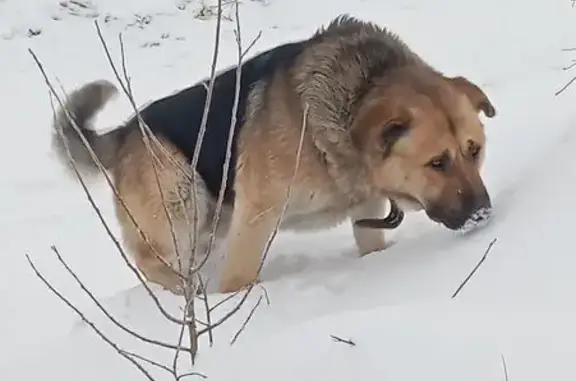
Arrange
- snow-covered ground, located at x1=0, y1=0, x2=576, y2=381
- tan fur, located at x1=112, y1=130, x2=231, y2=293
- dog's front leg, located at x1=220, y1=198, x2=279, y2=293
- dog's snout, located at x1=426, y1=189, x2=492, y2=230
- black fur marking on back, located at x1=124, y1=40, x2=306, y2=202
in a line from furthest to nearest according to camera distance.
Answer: tan fur, located at x1=112, y1=130, x2=231, y2=293, black fur marking on back, located at x1=124, y1=40, x2=306, y2=202, dog's front leg, located at x1=220, y1=198, x2=279, y2=293, dog's snout, located at x1=426, y1=189, x2=492, y2=230, snow-covered ground, located at x1=0, y1=0, x2=576, y2=381

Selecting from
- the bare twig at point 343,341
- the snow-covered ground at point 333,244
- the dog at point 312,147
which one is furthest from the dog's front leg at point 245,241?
the bare twig at point 343,341

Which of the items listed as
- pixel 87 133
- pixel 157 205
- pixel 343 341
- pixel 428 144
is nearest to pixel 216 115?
pixel 157 205

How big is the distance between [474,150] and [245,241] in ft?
3.44

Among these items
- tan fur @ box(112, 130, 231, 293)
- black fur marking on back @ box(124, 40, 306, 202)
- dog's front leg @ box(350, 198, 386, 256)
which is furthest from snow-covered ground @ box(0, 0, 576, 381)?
black fur marking on back @ box(124, 40, 306, 202)

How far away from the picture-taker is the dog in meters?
3.87

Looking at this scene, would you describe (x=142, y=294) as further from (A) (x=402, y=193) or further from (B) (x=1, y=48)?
(B) (x=1, y=48)

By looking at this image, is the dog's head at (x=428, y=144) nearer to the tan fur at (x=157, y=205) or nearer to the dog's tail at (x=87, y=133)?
the tan fur at (x=157, y=205)

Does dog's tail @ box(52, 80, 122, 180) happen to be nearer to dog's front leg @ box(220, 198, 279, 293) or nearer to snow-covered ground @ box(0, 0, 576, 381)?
snow-covered ground @ box(0, 0, 576, 381)

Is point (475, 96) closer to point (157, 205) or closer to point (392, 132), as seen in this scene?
point (392, 132)

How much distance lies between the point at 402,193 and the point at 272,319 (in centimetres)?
87

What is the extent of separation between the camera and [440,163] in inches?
151

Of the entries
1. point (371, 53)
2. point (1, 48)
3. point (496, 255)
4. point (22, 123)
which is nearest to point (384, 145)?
point (371, 53)

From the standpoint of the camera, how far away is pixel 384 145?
3.91 m

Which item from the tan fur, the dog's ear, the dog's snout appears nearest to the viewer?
the dog's snout
